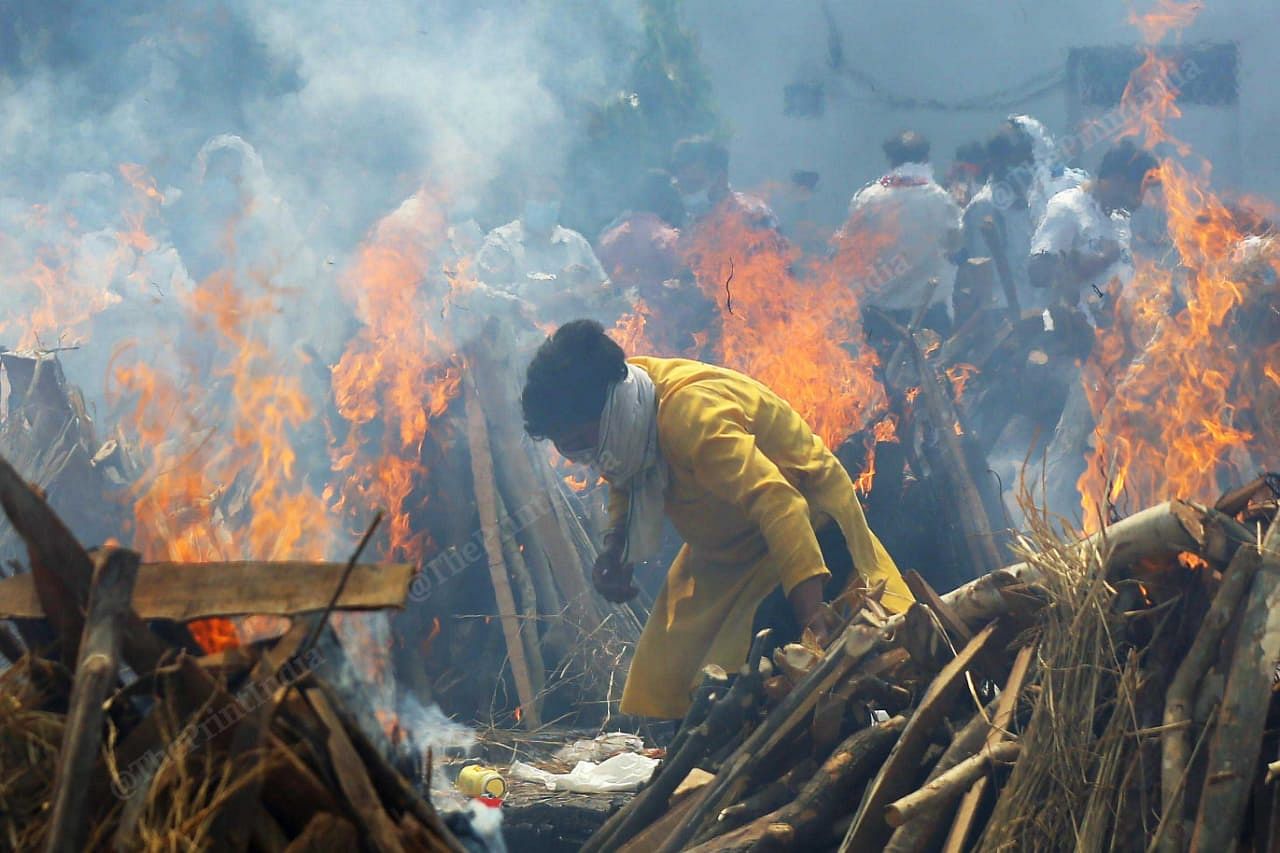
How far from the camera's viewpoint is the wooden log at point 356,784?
1537 millimetres

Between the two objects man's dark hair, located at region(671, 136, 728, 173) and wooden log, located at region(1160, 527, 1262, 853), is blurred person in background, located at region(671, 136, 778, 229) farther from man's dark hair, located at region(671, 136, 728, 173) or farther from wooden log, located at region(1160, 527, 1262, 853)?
wooden log, located at region(1160, 527, 1262, 853)

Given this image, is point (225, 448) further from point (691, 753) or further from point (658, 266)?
point (691, 753)

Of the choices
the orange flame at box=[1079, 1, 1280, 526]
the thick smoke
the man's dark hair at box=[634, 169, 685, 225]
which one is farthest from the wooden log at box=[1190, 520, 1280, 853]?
the man's dark hair at box=[634, 169, 685, 225]

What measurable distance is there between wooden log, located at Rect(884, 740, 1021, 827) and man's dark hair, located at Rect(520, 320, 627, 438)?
186 centimetres

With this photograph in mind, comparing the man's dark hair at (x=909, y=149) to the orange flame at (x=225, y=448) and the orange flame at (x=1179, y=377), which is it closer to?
the orange flame at (x=1179, y=377)

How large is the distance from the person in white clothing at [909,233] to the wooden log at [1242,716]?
25.2 ft

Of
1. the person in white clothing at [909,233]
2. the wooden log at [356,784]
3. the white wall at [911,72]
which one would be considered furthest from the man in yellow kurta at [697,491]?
the white wall at [911,72]

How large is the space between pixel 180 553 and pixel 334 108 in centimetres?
869

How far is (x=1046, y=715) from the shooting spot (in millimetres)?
2734

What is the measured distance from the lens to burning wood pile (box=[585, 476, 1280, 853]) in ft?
8.21

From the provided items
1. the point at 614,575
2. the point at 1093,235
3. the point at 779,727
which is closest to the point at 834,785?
the point at 779,727

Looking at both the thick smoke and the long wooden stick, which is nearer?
the long wooden stick

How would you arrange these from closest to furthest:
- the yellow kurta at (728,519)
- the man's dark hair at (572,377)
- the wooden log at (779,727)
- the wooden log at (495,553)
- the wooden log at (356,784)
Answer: the wooden log at (356,784) < the wooden log at (779,727) < the yellow kurta at (728,519) < the man's dark hair at (572,377) < the wooden log at (495,553)

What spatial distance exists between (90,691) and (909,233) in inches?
399
